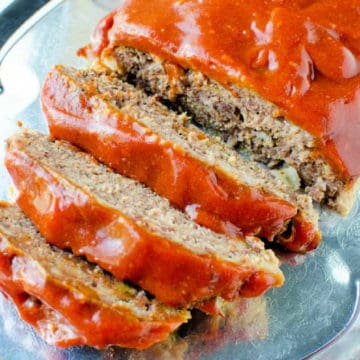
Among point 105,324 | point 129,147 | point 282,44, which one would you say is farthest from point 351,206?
point 105,324

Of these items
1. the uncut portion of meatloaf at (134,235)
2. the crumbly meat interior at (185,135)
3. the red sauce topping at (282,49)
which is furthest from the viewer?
the red sauce topping at (282,49)

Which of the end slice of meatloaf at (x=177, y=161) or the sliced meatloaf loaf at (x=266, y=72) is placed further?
the sliced meatloaf loaf at (x=266, y=72)

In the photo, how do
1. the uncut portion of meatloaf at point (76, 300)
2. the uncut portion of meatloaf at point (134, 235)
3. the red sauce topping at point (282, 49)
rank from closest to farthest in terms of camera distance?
the uncut portion of meatloaf at point (76, 300) → the uncut portion of meatloaf at point (134, 235) → the red sauce topping at point (282, 49)

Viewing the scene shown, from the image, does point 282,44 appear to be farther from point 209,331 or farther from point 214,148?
point 209,331

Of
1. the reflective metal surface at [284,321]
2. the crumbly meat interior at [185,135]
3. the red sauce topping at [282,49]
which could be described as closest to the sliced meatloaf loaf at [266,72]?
the red sauce topping at [282,49]

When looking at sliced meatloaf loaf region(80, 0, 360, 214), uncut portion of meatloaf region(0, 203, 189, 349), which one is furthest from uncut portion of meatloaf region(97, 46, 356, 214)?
uncut portion of meatloaf region(0, 203, 189, 349)

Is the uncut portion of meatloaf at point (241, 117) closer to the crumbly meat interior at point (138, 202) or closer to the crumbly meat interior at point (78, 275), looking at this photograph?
the crumbly meat interior at point (138, 202)
